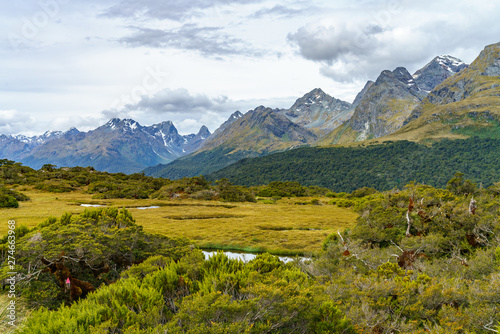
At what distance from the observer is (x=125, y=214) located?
23.3 m

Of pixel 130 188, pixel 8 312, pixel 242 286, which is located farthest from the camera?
pixel 130 188

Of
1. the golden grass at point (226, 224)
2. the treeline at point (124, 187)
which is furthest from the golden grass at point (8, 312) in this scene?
the treeline at point (124, 187)

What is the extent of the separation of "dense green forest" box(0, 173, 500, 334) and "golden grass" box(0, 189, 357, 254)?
968 cm

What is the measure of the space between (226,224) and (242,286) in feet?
117

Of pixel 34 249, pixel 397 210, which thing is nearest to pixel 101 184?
pixel 34 249

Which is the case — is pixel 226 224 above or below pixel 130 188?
below

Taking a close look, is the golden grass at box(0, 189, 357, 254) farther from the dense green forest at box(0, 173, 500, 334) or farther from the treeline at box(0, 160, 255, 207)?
the dense green forest at box(0, 173, 500, 334)

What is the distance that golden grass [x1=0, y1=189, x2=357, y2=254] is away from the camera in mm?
35938

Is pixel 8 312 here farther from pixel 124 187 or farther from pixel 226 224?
pixel 124 187

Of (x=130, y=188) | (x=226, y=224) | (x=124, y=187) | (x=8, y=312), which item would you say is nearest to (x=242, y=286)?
(x=8, y=312)

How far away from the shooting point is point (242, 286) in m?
12.3

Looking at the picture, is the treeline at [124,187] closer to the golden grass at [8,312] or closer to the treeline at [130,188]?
the treeline at [130,188]

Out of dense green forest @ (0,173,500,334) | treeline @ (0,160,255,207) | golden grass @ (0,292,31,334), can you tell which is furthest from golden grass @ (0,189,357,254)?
golden grass @ (0,292,31,334)

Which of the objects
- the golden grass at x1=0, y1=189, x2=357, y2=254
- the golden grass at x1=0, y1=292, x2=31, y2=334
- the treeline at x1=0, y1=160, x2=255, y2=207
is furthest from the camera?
the treeline at x1=0, y1=160, x2=255, y2=207
